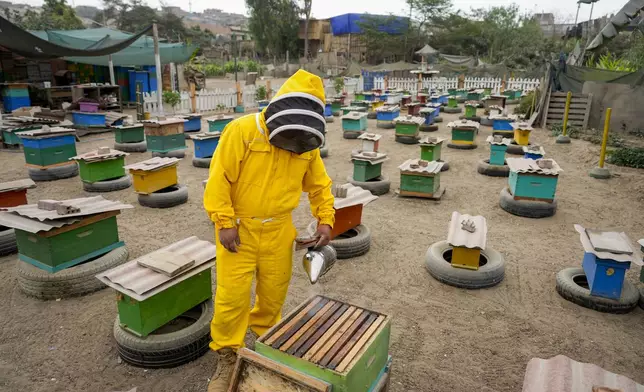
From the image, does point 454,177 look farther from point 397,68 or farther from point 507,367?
point 397,68

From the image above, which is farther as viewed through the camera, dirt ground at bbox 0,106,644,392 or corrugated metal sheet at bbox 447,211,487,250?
corrugated metal sheet at bbox 447,211,487,250

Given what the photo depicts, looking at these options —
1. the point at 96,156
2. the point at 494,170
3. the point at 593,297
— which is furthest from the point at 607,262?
the point at 96,156

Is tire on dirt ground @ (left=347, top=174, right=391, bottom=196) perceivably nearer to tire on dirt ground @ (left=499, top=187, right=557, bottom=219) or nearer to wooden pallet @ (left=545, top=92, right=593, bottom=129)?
tire on dirt ground @ (left=499, top=187, right=557, bottom=219)

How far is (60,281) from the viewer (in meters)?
3.46

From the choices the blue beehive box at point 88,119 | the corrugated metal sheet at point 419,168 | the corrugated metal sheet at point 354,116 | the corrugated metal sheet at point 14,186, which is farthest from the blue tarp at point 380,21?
the corrugated metal sheet at point 14,186

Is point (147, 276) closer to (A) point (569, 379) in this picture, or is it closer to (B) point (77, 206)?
(B) point (77, 206)

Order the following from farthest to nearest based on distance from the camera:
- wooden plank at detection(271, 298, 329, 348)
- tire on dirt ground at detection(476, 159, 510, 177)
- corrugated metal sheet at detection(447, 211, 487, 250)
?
tire on dirt ground at detection(476, 159, 510, 177) → corrugated metal sheet at detection(447, 211, 487, 250) → wooden plank at detection(271, 298, 329, 348)

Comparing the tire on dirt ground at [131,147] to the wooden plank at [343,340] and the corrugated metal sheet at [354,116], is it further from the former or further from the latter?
the wooden plank at [343,340]

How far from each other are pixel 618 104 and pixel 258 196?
1133cm

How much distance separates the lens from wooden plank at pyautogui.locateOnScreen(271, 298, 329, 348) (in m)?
1.94

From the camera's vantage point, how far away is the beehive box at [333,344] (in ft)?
5.84

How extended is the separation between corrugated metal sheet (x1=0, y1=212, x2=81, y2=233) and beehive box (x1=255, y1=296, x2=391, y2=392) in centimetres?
218

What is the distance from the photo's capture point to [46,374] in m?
2.71

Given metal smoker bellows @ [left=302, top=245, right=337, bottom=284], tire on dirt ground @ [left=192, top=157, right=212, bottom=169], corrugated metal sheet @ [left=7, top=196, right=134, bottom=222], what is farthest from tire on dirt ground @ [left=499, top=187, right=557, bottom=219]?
tire on dirt ground @ [left=192, top=157, right=212, bottom=169]
